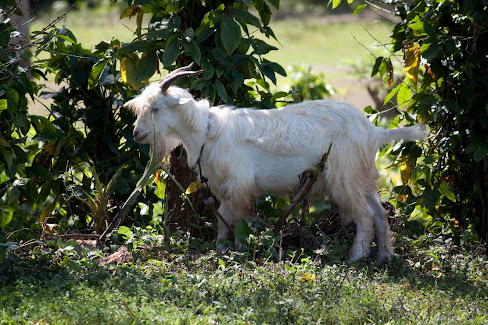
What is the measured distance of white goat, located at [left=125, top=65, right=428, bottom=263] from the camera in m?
5.31

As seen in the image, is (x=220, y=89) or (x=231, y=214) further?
(x=220, y=89)

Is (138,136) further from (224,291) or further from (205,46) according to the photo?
(224,291)

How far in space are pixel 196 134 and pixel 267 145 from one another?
1.95ft

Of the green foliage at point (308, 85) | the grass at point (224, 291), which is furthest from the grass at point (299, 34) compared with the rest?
the grass at point (224, 291)

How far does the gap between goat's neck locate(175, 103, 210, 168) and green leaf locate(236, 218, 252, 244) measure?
0.66m

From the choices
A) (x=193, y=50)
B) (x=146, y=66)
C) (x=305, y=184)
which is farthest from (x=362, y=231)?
(x=146, y=66)

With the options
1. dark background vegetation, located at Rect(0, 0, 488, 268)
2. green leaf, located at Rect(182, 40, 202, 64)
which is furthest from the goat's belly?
green leaf, located at Rect(182, 40, 202, 64)

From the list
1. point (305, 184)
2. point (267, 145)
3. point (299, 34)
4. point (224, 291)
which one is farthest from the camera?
point (299, 34)

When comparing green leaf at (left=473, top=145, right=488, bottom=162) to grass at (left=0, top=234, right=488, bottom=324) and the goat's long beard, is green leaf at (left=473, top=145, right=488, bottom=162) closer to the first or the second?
grass at (left=0, top=234, right=488, bottom=324)

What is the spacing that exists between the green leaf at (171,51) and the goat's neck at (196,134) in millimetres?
450

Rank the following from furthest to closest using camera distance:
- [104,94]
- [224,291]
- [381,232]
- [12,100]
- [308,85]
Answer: [308,85]
[104,94]
[381,232]
[12,100]
[224,291]

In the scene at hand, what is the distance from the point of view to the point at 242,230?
517 centimetres

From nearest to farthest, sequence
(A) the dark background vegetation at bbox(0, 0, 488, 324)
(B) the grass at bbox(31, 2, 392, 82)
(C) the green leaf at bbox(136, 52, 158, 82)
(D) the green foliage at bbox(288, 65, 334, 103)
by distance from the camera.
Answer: (A) the dark background vegetation at bbox(0, 0, 488, 324) → (C) the green leaf at bbox(136, 52, 158, 82) → (D) the green foliage at bbox(288, 65, 334, 103) → (B) the grass at bbox(31, 2, 392, 82)

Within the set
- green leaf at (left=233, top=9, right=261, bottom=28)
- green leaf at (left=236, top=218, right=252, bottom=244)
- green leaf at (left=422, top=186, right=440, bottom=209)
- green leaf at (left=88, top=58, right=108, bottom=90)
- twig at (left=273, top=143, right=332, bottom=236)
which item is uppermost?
green leaf at (left=233, top=9, right=261, bottom=28)
